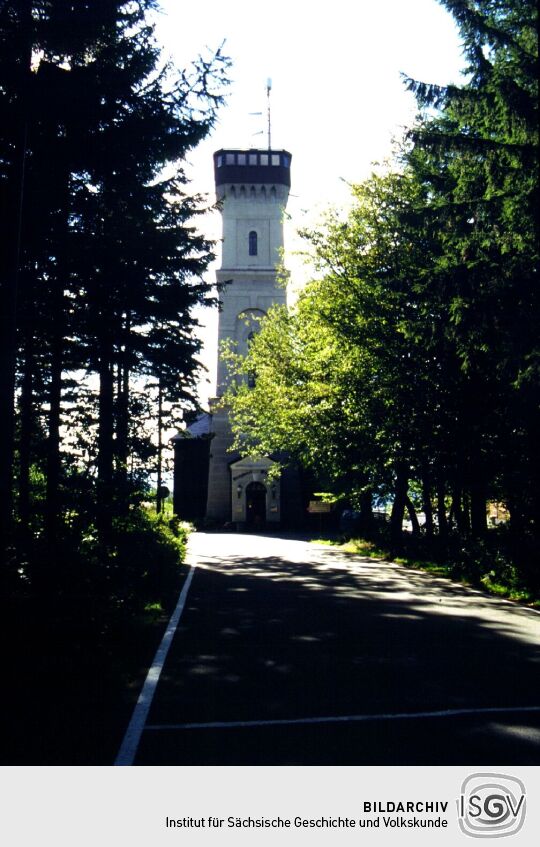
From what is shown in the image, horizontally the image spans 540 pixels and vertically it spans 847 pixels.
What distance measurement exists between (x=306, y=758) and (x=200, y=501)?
54777 millimetres

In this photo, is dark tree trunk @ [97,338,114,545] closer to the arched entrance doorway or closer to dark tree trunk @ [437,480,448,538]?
dark tree trunk @ [437,480,448,538]

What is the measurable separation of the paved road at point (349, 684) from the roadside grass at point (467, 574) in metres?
0.70

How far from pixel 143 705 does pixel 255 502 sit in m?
46.0

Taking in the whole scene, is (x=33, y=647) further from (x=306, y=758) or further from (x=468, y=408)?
(x=468, y=408)

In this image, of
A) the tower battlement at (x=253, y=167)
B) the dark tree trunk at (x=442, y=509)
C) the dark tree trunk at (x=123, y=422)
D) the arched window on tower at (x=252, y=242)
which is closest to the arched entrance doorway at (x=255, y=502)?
the arched window on tower at (x=252, y=242)

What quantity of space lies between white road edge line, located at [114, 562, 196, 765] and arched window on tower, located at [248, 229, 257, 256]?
49.2 metres

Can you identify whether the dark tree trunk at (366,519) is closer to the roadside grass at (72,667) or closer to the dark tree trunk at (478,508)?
the dark tree trunk at (478,508)

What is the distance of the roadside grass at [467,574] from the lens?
12.7 meters

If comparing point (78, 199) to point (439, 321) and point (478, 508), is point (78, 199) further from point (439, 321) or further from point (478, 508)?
point (478, 508)

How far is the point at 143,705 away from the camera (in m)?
5.98

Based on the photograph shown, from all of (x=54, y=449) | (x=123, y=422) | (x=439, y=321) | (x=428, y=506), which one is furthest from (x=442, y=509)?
(x=54, y=449)

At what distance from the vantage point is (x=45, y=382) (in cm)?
1562
